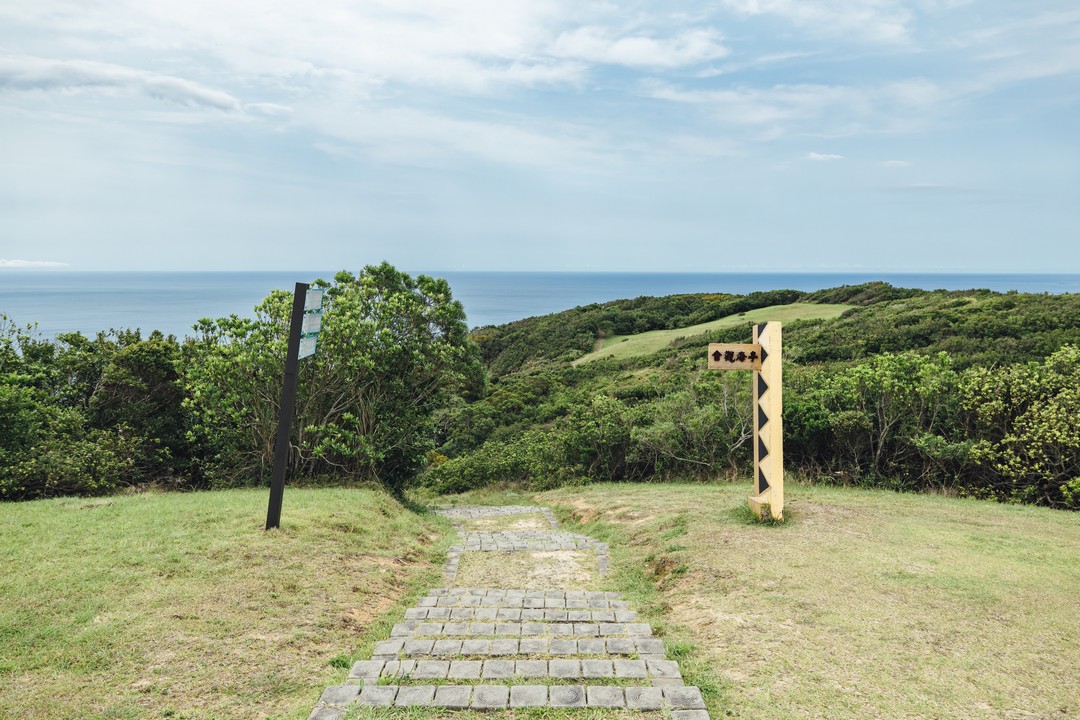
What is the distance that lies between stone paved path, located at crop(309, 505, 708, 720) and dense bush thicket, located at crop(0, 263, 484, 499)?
22.0ft

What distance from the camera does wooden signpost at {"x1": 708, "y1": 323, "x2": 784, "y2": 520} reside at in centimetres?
901

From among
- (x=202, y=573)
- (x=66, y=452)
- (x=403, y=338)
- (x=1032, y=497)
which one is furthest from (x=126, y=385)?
(x=1032, y=497)

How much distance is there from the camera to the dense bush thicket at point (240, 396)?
12195 millimetres

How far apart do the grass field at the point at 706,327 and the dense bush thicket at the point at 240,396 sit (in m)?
29.0

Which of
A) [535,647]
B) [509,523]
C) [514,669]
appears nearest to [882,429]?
[509,523]

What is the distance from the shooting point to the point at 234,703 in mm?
4387

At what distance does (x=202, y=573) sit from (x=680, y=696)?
15.1ft

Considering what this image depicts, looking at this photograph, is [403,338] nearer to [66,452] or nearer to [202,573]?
[66,452]

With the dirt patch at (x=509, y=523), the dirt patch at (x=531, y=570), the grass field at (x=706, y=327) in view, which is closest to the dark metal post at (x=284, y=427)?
the dirt patch at (x=531, y=570)

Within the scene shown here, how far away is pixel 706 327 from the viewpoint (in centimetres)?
4678

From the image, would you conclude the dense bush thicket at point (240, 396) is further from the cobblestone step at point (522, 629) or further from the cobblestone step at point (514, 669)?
the cobblestone step at point (514, 669)

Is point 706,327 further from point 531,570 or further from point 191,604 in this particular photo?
point 191,604

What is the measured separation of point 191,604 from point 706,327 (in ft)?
143

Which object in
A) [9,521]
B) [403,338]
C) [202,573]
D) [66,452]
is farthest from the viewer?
[403,338]
